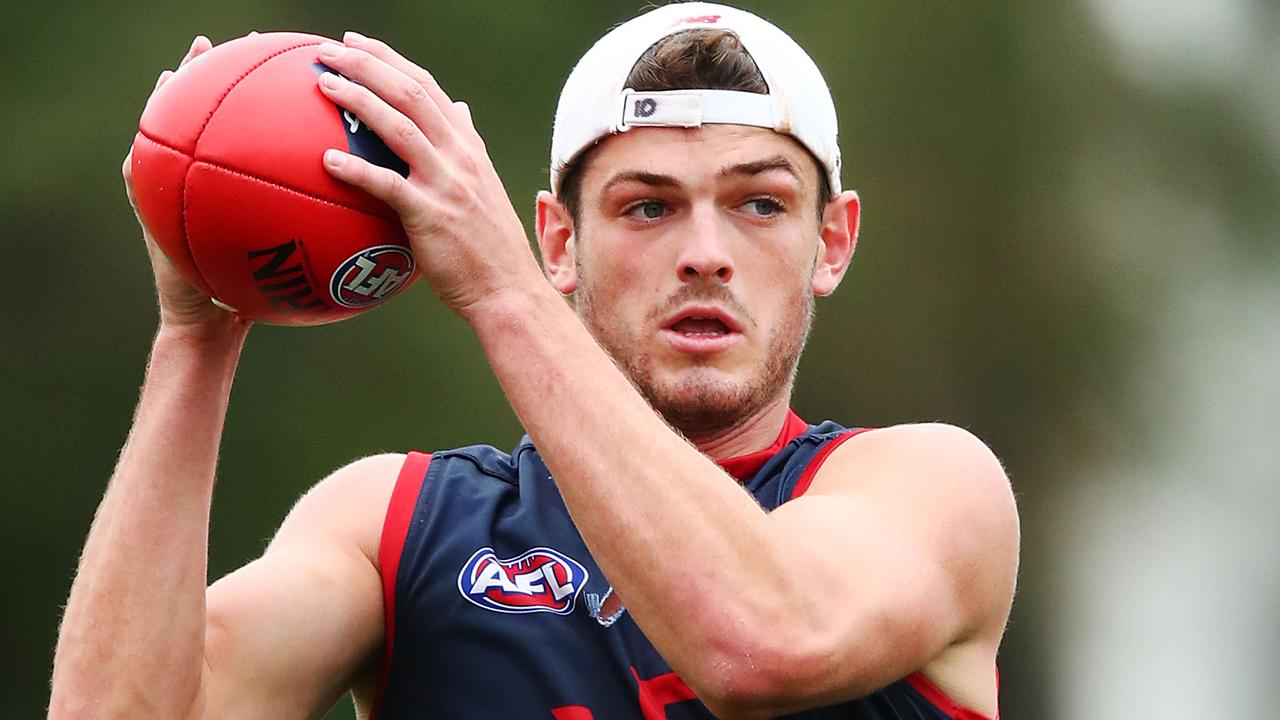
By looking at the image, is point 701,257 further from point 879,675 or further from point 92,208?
point 92,208

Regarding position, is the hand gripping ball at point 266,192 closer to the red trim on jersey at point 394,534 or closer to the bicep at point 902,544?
the red trim on jersey at point 394,534

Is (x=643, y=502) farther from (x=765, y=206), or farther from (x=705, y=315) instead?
(x=765, y=206)

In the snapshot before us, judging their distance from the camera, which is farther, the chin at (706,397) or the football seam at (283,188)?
the chin at (706,397)

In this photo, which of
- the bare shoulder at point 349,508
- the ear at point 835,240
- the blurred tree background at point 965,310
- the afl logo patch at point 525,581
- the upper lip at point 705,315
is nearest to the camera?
the afl logo patch at point 525,581

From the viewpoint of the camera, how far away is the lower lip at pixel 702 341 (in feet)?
13.7

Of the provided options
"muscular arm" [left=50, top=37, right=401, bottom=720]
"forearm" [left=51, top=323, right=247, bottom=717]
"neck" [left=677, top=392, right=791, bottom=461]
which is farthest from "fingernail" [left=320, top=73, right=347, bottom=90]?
"neck" [left=677, top=392, right=791, bottom=461]

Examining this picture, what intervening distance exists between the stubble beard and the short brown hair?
1.23 ft

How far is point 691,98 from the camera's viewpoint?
14.1 feet

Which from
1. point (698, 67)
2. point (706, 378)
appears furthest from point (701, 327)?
point (698, 67)

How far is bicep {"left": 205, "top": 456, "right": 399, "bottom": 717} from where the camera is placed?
3703 millimetres

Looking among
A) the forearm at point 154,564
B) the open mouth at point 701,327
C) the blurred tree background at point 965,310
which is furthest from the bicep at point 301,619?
the blurred tree background at point 965,310

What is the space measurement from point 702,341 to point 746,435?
289 millimetres

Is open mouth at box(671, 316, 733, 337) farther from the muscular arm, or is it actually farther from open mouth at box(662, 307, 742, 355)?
the muscular arm

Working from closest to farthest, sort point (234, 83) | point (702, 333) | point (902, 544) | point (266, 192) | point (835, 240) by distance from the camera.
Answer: point (266, 192) < point (234, 83) < point (902, 544) < point (702, 333) < point (835, 240)
